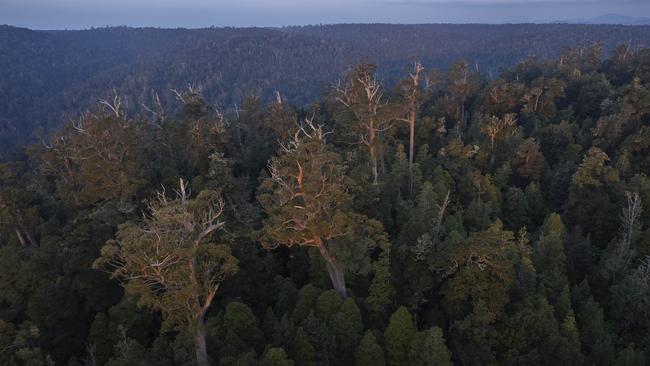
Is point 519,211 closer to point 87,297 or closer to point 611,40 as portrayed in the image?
point 87,297

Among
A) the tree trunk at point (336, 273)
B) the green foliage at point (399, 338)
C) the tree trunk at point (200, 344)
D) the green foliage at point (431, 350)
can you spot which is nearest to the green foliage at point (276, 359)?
the tree trunk at point (200, 344)

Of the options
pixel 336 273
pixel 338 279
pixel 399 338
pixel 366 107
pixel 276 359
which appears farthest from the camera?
pixel 366 107

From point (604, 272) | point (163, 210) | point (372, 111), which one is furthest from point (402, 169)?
point (163, 210)

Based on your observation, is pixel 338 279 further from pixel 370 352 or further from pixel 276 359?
pixel 276 359

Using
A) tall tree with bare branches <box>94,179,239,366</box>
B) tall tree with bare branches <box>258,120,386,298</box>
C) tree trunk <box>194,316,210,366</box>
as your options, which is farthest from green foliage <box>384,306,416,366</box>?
tree trunk <box>194,316,210,366</box>

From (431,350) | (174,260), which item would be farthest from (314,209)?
(431,350)

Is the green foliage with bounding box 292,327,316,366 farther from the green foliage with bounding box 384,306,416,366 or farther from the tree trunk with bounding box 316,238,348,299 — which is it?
the tree trunk with bounding box 316,238,348,299

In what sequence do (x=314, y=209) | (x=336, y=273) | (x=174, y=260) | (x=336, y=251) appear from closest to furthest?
(x=174, y=260)
(x=314, y=209)
(x=336, y=251)
(x=336, y=273)
